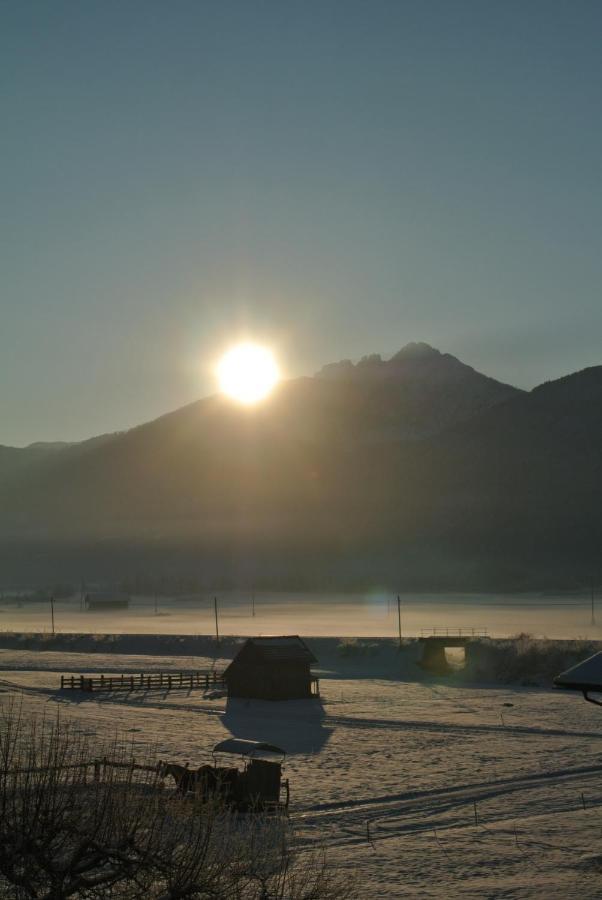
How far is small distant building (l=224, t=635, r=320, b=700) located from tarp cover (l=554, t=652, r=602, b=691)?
1129 inches

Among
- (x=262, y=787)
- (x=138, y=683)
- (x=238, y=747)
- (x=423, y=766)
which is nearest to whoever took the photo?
(x=262, y=787)

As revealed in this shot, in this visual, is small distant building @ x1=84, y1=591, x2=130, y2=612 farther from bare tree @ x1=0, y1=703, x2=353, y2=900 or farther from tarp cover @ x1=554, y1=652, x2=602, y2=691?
bare tree @ x1=0, y1=703, x2=353, y2=900

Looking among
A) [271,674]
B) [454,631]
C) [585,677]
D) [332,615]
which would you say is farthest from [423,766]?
[332,615]

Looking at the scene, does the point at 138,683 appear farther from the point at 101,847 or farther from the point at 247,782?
the point at 101,847

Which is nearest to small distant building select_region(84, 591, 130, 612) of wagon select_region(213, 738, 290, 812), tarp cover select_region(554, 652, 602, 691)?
wagon select_region(213, 738, 290, 812)

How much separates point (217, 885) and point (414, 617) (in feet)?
319

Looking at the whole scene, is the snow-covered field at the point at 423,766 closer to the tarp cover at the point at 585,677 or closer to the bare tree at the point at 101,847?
the tarp cover at the point at 585,677

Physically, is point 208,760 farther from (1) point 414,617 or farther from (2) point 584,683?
(1) point 414,617

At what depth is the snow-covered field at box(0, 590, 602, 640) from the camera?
87.8 metres

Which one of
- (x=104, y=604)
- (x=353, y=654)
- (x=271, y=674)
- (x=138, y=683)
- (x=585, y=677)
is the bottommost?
(x=104, y=604)

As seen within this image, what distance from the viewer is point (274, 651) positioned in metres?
47.4

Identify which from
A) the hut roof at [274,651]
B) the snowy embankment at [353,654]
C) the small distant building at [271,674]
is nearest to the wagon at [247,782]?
the small distant building at [271,674]

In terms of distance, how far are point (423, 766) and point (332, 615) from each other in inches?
3448

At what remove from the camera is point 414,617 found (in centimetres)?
10594
